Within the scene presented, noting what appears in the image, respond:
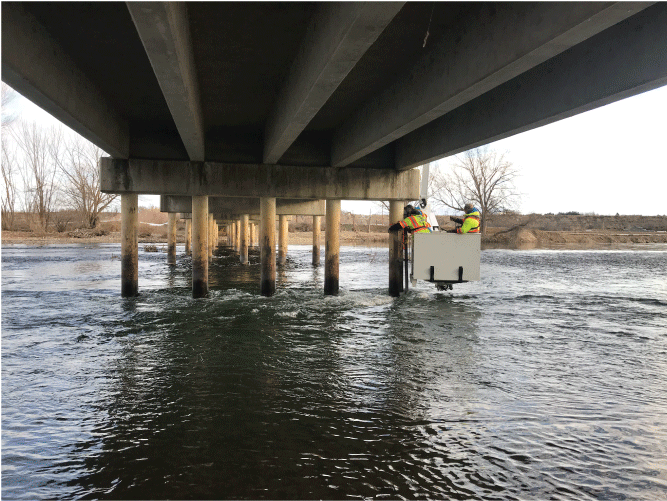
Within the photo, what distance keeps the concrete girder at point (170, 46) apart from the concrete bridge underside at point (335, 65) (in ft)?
0.09

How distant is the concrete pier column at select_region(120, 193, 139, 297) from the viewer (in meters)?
15.8

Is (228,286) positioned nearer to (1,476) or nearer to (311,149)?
(311,149)

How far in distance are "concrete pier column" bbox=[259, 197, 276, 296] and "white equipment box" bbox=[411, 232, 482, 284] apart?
534cm

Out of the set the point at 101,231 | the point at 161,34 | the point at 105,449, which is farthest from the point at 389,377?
the point at 101,231

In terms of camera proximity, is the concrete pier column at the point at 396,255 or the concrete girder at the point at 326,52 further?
the concrete pier column at the point at 396,255

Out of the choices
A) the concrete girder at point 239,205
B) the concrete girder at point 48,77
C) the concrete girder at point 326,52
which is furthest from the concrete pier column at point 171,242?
the concrete girder at point 326,52

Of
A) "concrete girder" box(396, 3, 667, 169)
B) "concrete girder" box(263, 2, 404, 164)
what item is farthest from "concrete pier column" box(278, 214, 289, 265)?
"concrete girder" box(263, 2, 404, 164)

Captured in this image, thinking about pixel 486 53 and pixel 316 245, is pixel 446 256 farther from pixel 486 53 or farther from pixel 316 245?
pixel 316 245

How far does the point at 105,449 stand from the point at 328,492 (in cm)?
247

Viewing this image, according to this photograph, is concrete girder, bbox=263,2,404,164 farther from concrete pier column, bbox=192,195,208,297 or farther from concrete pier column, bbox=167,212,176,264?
concrete pier column, bbox=167,212,176,264

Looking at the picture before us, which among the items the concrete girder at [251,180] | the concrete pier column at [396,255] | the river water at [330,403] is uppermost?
the concrete girder at [251,180]

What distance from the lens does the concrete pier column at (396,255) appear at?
16578 mm

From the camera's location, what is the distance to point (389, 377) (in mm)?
7918

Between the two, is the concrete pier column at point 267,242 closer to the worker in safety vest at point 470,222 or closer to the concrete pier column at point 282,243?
the worker in safety vest at point 470,222
